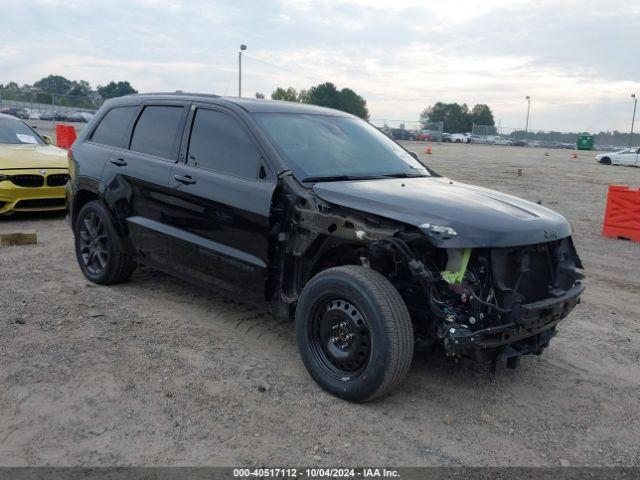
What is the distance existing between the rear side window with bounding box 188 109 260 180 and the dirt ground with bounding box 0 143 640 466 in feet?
4.33

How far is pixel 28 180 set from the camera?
29.6 feet

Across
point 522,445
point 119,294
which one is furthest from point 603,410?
point 119,294

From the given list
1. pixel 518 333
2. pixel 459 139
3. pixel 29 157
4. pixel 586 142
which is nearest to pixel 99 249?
pixel 518 333

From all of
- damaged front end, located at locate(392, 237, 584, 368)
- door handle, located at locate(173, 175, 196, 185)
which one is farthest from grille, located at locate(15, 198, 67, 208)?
damaged front end, located at locate(392, 237, 584, 368)

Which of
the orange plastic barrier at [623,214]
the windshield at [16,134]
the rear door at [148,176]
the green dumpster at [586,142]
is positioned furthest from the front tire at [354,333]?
the green dumpster at [586,142]

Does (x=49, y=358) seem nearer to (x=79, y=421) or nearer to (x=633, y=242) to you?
(x=79, y=421)

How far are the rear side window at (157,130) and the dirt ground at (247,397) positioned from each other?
1.38m

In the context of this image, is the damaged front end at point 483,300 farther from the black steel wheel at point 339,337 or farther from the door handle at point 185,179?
the door handle at point 185,179

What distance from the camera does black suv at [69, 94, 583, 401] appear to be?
364 cm

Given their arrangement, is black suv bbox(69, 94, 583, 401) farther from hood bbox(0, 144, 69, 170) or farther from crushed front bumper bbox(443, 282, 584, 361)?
hood bbox(0, 144, 69, 170)

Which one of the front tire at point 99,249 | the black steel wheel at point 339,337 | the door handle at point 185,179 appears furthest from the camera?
the front tire at point 99,249

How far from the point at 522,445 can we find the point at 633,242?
7131 mm

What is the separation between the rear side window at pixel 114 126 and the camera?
5.84 meters

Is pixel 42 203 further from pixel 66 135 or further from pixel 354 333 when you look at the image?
pixel 66 135
